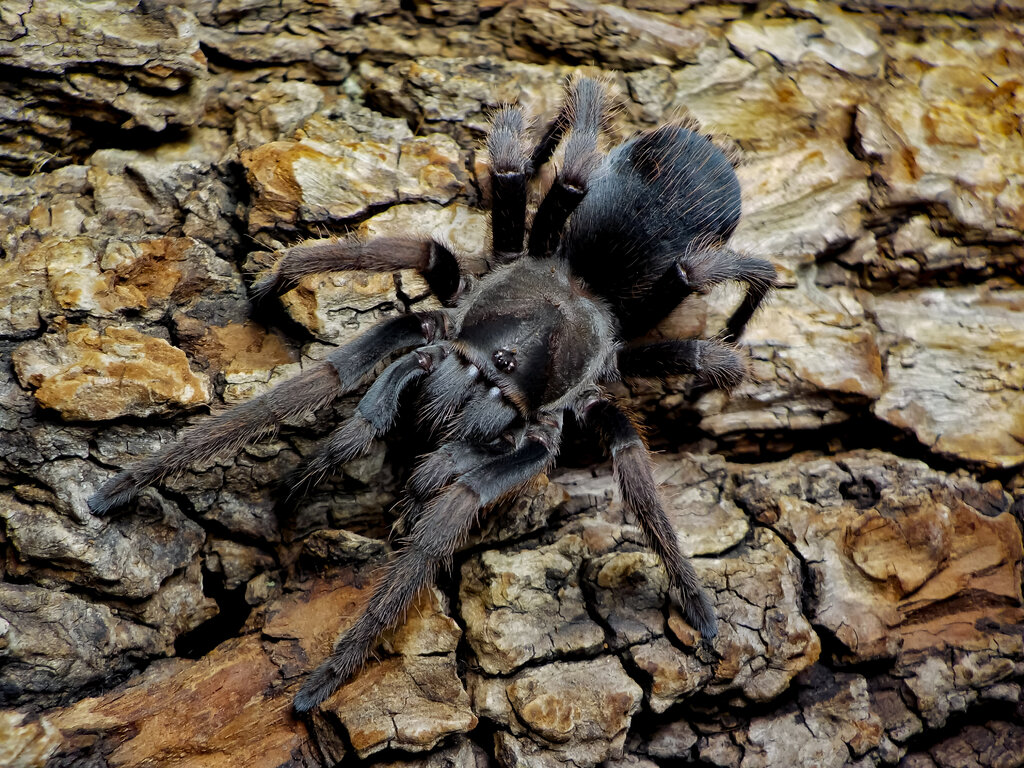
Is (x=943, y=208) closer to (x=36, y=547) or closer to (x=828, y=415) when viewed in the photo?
(x=828, y=415)

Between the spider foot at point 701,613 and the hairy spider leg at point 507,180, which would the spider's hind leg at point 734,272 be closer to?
the hairy spider leg at point 507,180

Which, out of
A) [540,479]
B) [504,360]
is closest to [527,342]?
[504,360]

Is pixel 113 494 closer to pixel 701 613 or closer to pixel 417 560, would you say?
pixel 417 560

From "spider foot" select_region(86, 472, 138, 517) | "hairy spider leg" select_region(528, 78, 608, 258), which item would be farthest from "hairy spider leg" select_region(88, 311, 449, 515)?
"hairy spider leg" select_region(528, 78, 608, 258)

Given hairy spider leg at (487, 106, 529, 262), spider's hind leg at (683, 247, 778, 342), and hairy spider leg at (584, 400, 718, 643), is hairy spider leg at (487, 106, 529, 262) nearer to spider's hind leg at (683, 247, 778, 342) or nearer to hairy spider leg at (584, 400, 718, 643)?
spider's hind leg at (683, 247, 778, 342)

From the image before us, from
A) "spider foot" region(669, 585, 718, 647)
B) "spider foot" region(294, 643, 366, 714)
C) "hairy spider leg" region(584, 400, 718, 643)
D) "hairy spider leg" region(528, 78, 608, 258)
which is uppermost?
"hairy spider leg" region(528, 78, 608, 258)

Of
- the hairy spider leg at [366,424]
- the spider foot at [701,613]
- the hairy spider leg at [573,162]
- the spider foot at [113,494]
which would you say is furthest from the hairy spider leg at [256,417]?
the spider foot at [701,613]
